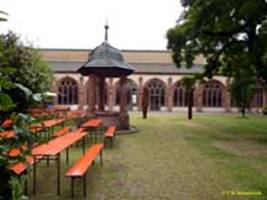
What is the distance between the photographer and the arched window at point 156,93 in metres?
61.1

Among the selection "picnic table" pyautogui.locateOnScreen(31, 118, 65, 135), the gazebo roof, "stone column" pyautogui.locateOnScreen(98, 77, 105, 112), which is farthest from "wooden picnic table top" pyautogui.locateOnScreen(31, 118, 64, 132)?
"stone column" pyautogui.locateOnScreen(98, 77, 105, 112)

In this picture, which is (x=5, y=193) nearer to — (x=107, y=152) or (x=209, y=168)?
(x=209, y=168)

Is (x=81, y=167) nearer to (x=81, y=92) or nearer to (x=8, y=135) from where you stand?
(x=8, y=135)

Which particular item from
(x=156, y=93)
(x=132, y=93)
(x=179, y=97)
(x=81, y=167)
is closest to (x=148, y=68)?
(x=156, y=93)

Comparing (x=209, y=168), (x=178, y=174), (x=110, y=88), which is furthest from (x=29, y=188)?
(x=110, y=88)

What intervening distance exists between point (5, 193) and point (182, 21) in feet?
73.3

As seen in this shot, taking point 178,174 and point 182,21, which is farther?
point 182,21

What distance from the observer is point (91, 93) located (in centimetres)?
2378

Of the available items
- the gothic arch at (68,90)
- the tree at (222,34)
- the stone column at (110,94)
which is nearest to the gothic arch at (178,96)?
the stone column at (110,94)

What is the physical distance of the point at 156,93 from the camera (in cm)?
6162

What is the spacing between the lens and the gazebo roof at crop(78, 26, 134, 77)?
2269cm

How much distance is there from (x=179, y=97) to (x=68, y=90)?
46.4ft

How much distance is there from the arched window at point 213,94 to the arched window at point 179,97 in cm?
282

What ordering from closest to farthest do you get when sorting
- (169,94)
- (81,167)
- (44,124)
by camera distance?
(44,124), (81,167), (169,94)
